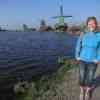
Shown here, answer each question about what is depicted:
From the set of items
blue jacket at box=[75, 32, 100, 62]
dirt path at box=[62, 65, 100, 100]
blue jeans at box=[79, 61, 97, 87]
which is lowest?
dirt path at box=[62, 65, 100, 100]

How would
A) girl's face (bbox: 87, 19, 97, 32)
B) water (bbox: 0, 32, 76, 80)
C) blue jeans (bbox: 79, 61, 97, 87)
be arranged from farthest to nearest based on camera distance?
water (bbox: 0, 32, 76, 80) → blue jeans (bbox: 79, 61, 97, 87) → girl's face (bbox: 87, 19, 97, 32)

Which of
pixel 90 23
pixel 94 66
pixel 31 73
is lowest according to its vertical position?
pixel 31 73

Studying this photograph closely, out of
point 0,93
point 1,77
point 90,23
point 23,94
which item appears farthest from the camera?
point 1,77

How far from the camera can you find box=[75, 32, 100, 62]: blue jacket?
6.95m

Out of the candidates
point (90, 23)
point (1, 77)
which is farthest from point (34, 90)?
point (1, 77)

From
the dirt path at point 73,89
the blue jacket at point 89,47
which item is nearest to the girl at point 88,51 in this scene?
the blue jacket at point 89,47

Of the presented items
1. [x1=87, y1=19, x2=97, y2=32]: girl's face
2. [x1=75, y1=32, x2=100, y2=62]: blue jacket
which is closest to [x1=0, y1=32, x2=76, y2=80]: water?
[x1=75, y1=32, x2=100, y2=62]: blue jacket

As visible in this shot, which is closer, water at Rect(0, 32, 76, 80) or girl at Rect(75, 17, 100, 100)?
girl at Rect(75, 17, 100, 100)

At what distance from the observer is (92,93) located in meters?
7.99

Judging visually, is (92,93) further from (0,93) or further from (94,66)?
(0,93)

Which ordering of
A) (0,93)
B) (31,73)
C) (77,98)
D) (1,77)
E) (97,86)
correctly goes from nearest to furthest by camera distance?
1. (77,98)
2. (97,86)
3. (0,93)
4. (1,77)
5. (31,73)

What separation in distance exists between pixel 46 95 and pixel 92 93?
130 cm

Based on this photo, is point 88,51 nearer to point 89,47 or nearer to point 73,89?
point 89,47

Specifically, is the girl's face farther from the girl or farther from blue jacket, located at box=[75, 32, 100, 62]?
blue jacket, located at box=[75, 32, 100, 62]
